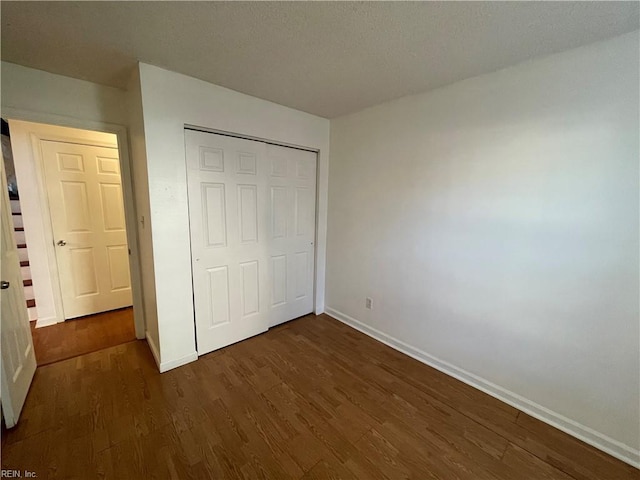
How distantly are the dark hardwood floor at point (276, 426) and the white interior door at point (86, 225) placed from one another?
3.64ft

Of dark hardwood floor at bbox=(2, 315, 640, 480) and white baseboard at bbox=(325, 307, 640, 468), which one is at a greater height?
white baseboard at bbox=(325, 307, 640, 468)

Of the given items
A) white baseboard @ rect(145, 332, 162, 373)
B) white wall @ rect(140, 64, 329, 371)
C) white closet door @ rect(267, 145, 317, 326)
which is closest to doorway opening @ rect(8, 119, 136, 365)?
white baseboard @ rect(145, 332, 162, 373)

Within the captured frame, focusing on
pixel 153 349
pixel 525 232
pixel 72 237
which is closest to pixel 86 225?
pixel 72 237

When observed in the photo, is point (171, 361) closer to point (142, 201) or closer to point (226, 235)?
point (226, 235)

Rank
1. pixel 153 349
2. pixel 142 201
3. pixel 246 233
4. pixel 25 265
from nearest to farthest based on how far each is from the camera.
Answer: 1. pixel 142 201
2. pixel 153 349
3. pixel 246 233
4. pixel 25 265

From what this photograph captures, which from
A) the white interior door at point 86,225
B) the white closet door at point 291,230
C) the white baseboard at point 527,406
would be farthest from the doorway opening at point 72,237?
the white baseboard at point 527,406

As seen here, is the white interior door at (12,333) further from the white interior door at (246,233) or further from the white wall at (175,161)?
the white interior door at (246,233)

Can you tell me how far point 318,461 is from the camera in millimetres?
1440

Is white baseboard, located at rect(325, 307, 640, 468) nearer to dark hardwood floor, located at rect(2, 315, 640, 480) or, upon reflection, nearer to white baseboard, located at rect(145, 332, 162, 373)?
dark hardwood floor, located at rect(2, 315, 640, 480)

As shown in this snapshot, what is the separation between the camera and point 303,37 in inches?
57.6

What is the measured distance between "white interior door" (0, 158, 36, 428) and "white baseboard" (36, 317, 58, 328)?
1053 mm

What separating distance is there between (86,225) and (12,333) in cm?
164

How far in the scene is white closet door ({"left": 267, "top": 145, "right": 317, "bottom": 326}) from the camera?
2697 millimetres

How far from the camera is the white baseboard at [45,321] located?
279 centimetres
